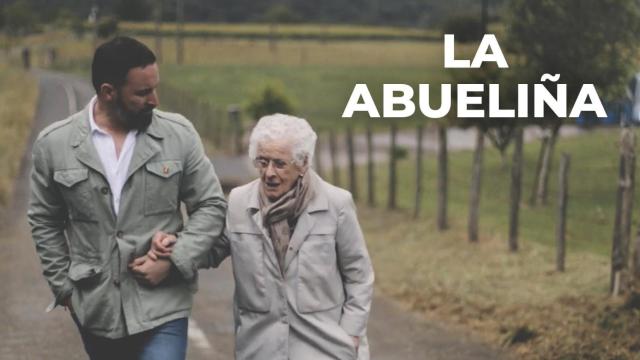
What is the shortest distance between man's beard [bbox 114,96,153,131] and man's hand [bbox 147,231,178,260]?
14.6 inches

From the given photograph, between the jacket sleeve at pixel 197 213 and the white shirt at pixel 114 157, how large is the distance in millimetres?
219

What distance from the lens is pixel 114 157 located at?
5102 millimetres

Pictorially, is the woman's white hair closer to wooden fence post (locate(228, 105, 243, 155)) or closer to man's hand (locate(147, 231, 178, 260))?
man's hand (locate(147, 231, 178, 260))

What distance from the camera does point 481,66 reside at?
20812 millimetres

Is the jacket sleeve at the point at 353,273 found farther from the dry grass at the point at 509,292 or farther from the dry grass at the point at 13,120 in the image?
the dry grass at the point at 13,120

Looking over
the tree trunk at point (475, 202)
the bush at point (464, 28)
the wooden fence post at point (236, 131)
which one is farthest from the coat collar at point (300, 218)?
the wooden fence post at point (236, 131)

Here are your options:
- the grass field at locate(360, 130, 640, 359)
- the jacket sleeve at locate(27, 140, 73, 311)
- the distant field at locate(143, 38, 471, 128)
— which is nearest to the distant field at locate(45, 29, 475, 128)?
the distant field at locate(143, 38, 471, 128)

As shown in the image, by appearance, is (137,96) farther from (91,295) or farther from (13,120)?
(13,120)

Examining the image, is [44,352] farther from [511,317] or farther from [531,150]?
[531,150]

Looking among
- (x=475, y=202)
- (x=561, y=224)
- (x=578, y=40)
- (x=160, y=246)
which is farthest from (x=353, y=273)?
(x=578, y=40)

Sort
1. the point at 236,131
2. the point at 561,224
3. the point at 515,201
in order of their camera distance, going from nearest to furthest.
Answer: the point at 561,224 < the point at 515,201 < the point at 236,131

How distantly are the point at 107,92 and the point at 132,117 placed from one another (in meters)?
0.12

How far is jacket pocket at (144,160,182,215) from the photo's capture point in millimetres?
5098

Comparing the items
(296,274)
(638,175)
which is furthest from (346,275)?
(638,175)
